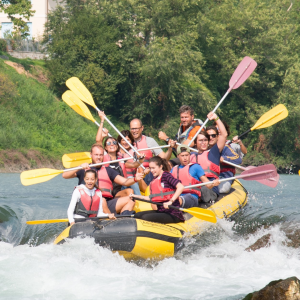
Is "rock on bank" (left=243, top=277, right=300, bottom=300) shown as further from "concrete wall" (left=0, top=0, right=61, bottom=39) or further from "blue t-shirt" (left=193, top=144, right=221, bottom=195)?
"concrete wall" (left=0, top=0, right=61, bottom=39)

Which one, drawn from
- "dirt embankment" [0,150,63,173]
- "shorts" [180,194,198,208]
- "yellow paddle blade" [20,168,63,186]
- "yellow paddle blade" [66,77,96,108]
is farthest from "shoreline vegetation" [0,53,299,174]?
"shorts" [180,194,198,208]

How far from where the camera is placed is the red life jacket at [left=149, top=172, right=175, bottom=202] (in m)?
5.17

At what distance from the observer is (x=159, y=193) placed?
5188 millimetres

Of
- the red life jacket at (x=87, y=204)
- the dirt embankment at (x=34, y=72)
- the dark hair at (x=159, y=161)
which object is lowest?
the red life jacket at (x=87, y=204)

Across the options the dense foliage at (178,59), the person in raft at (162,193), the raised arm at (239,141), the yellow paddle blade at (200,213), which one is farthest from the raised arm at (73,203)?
the dense foliage at (178,59)

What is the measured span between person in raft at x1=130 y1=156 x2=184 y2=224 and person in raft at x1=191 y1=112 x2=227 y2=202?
868 millimetres

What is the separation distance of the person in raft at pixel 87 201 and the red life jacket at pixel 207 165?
145 centimetres

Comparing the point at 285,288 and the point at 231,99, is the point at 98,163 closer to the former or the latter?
the point at 285,288

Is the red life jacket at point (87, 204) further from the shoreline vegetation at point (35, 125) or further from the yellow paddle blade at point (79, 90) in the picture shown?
the shoreline vegetation at point (35, 125)

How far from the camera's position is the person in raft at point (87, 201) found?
507cm

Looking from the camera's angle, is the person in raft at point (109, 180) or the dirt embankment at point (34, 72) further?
the dirt embankment at point (34, 72)

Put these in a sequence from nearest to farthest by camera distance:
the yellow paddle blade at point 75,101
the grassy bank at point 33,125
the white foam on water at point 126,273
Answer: the white foam on water at point 126,273
the yellow paddle blade at point 75,101
the grassy bank at point 33,125

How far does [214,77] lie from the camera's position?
24000 mm

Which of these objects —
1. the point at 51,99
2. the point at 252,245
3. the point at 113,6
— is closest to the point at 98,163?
the point at 252,245
